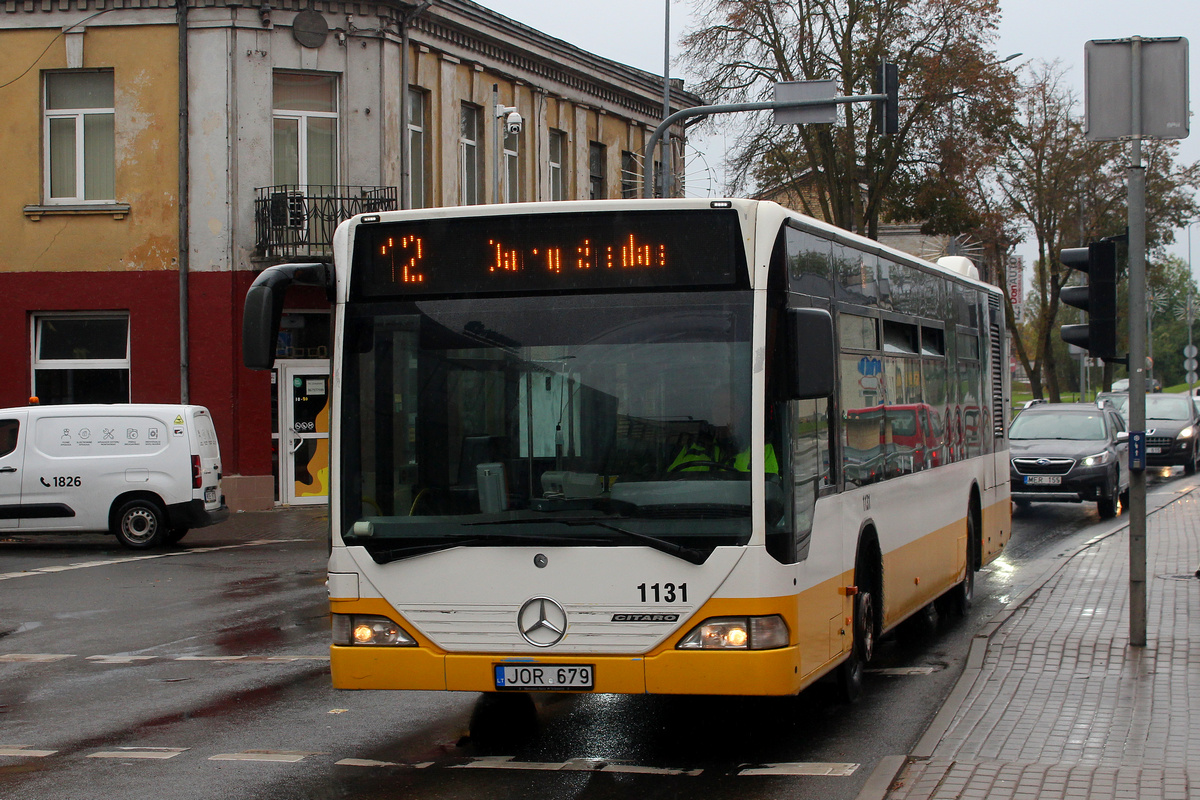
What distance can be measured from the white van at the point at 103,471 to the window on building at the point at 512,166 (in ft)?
43.3

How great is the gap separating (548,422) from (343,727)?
2.40 meters

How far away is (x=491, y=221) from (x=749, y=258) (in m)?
1.25

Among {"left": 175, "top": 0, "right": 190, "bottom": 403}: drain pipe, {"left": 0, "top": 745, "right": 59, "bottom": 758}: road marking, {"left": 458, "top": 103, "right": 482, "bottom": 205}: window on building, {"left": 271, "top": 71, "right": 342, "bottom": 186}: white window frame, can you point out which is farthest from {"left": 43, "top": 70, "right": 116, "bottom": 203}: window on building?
{"left": 0, "top": 745, "right": 59, "bottom": 758}: road marking

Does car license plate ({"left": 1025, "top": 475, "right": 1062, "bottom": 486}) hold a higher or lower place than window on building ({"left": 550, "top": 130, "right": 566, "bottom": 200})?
lower

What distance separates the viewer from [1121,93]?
9484mm

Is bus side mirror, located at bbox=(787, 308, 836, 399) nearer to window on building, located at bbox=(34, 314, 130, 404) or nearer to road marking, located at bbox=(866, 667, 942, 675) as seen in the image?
road marking, located at bbox=(866, 667, 942, 675)

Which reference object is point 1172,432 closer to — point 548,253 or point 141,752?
point 548,253

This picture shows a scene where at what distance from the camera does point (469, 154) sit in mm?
30641

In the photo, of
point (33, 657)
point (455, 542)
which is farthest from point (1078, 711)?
point (33, 657)

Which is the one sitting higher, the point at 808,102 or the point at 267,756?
the point at 808,102

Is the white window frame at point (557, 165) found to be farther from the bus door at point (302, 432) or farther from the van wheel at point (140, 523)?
the van wheel at point (140, 523)

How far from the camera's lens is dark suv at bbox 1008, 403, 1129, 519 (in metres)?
22.2

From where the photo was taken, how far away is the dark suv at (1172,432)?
34281 mm

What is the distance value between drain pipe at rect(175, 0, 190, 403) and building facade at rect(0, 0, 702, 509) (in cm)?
3
